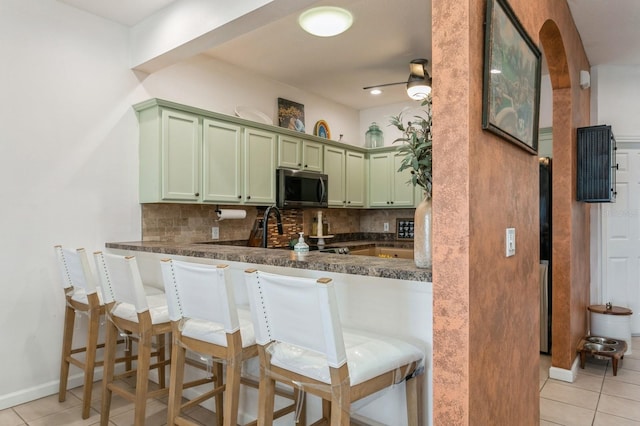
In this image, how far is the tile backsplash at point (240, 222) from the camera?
3.58 metres

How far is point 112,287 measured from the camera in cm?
233

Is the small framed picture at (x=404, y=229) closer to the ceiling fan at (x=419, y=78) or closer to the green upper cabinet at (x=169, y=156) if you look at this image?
the ceiling fan at (x=419, y=78)

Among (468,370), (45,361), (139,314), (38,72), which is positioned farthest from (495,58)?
Result: (45,361)

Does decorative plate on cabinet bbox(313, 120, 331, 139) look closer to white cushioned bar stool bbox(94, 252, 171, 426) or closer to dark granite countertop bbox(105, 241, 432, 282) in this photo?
dark granite countertop bbox(105, 241, 432, 282)

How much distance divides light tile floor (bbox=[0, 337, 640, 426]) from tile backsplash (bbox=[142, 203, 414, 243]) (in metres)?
1.31

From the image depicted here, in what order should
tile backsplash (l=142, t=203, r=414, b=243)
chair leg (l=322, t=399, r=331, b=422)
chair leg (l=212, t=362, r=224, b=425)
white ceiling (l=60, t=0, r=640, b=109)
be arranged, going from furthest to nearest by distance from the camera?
1. tile backsplash (l=142, t=203, r=414, b=243)
2. white ceiling (l=60, t=0, r=640, b=109)
3. chair leg (l=212, t=362, r=224, b=425)
4. chair leg (l=322, t=399, r=331, b=422)

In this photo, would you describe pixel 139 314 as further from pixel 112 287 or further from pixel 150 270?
pixel 150 270

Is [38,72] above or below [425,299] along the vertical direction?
above

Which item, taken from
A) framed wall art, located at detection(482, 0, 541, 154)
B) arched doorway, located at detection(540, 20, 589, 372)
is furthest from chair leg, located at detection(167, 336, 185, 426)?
arched doorway, located at detection(540, 20, 589, 372)

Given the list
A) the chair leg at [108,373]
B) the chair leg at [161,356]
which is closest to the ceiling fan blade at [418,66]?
the chair leg at [161,356]

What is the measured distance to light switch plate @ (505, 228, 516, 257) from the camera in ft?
5.59

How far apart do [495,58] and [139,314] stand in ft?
6.61

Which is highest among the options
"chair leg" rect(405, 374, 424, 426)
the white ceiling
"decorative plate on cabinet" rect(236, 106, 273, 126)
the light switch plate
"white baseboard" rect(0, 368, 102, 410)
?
the white ceiling

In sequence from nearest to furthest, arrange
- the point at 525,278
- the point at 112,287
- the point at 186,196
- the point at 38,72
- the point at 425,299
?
the point at 425,299, the point at 525,278, the point at 112,287, the point at 38,72, the point at 186,196
